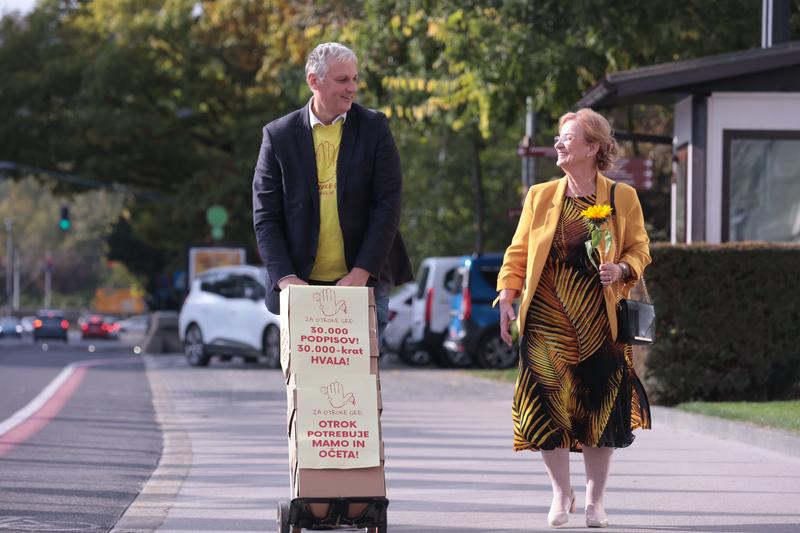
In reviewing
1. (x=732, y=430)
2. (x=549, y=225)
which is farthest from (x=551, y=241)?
(x=732, y=430)

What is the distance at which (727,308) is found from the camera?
13.2 m

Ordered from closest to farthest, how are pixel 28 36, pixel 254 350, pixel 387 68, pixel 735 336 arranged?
pixel 735 336 < pixel 387 68 < pixel 254 350 < pixel 28 36

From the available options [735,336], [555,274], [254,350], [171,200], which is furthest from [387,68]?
[171,200]

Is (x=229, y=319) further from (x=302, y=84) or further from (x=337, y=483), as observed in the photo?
(x=337, y=483)

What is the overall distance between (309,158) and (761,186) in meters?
10.4

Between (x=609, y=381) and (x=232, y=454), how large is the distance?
4507mm

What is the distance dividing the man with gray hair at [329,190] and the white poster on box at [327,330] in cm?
10

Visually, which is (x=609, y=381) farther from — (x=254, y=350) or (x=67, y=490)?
(x=254, y=350)

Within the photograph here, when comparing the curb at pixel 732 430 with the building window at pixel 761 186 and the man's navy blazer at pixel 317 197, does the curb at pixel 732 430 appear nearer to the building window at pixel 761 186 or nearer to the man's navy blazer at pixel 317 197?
the building window at pixel 761 186

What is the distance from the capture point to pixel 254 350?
25.5 metres

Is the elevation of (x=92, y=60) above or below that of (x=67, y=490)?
above

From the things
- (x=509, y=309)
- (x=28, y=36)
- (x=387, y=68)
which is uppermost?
(x=28, y=36)

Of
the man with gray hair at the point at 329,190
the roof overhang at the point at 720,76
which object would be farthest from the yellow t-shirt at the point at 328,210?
the roof overhang at the point at 720,76

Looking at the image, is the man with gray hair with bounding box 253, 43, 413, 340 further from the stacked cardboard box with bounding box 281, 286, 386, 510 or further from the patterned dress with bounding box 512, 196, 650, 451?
the patterned dress with bounding box 512, 196, 650, 451
